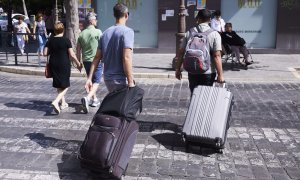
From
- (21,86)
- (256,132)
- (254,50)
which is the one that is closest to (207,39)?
(256,132)

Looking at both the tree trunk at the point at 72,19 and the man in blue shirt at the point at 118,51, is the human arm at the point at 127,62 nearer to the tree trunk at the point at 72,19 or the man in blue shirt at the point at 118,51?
the man in blue shirt at the point at 118,51

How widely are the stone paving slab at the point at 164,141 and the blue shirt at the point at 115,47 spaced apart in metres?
1.11

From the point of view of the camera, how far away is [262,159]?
217 inches

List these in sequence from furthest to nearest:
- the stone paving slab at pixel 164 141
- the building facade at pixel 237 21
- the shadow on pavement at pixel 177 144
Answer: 1. the building facade at pixel 237 21
2. the shadow on pavement at pixel 177 144
3. the stone paving slab at pixel 164 141

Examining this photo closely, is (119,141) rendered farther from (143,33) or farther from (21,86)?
(143,33)

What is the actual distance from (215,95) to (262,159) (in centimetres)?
101

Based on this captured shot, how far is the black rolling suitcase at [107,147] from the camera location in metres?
4.66

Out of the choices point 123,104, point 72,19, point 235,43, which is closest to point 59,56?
point 123,104

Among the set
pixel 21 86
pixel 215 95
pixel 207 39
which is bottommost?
pixel 21 86

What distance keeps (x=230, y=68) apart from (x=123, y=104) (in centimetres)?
868

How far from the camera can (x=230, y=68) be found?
13.2 metres

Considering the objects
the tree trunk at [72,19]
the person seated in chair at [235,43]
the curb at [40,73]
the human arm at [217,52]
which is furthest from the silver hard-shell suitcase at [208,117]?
the tree trunk at [72,19]

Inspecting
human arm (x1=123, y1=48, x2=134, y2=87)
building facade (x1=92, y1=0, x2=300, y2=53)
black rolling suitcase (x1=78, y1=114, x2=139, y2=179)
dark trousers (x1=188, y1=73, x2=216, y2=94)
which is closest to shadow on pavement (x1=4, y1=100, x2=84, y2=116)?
dark trousers (x1=188, y1=73, x2=216, y2=94)

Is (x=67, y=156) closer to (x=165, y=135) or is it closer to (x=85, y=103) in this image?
(x=165, y=135)
